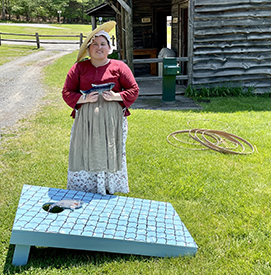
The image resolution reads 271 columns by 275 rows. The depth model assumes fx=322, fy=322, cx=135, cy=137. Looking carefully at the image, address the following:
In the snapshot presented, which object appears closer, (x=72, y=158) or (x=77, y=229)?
(x=77, y=229)

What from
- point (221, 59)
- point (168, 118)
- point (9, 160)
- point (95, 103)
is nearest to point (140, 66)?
point (221, 59)

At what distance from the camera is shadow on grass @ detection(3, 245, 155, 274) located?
282 cm

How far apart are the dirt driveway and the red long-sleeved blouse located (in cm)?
433

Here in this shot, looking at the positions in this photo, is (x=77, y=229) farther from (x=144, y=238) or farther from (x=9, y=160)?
(x=9, y=160)

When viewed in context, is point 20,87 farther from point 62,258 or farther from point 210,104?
point 62,258

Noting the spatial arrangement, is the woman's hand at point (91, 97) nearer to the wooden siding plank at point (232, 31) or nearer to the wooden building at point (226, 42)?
the wooden building at point (226, 42)

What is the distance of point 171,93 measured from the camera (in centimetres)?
890

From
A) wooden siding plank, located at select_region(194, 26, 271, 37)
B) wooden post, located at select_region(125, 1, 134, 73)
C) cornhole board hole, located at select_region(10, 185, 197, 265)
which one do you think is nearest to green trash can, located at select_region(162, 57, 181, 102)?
wooden post, located at select_region(125, 1, 134, 73)

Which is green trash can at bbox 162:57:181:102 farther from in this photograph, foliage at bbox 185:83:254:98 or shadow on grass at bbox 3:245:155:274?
shadow on grass at bbox 3:245:155:274

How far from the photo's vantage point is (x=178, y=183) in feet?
14.1

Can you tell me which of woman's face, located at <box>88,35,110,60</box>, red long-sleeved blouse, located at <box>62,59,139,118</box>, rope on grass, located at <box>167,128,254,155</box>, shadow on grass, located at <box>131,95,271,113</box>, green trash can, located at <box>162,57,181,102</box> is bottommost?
rope on grass, located at <box>167,128,254,155</box>

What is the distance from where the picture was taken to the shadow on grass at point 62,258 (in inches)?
111

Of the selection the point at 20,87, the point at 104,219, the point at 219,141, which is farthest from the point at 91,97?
the point at 20,87

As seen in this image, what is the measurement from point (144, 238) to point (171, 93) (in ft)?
21.3
